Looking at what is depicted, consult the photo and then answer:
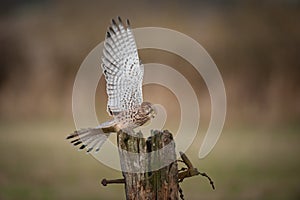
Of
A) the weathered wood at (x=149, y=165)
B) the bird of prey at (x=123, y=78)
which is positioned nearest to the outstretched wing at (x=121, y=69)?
the bird of prey at (x=123, y=78)

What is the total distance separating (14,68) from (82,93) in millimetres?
1370

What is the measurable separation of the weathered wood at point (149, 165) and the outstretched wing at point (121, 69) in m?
0.53

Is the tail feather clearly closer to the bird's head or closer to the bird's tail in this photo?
the bird's tail

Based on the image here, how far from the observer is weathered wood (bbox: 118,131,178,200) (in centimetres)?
213

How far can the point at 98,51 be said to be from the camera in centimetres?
589

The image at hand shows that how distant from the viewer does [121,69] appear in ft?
8.83

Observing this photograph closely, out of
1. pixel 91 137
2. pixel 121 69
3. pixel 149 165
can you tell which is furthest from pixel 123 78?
pixel 149 165

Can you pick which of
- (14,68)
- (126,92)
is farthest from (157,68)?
(126,92)

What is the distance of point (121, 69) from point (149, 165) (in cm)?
63

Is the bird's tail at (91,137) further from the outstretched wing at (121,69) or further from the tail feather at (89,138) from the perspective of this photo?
the outstretched wing at (121,69)

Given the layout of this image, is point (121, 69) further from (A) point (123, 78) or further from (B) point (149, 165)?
(B) point (149, 165)

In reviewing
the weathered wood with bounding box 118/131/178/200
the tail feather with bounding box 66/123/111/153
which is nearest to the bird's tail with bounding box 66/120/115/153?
the tail feather with bounding box 66/123/111/153

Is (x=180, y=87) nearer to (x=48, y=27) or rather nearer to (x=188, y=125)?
(x=188, y=125)

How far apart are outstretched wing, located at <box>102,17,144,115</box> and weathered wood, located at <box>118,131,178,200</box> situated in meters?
0.53
